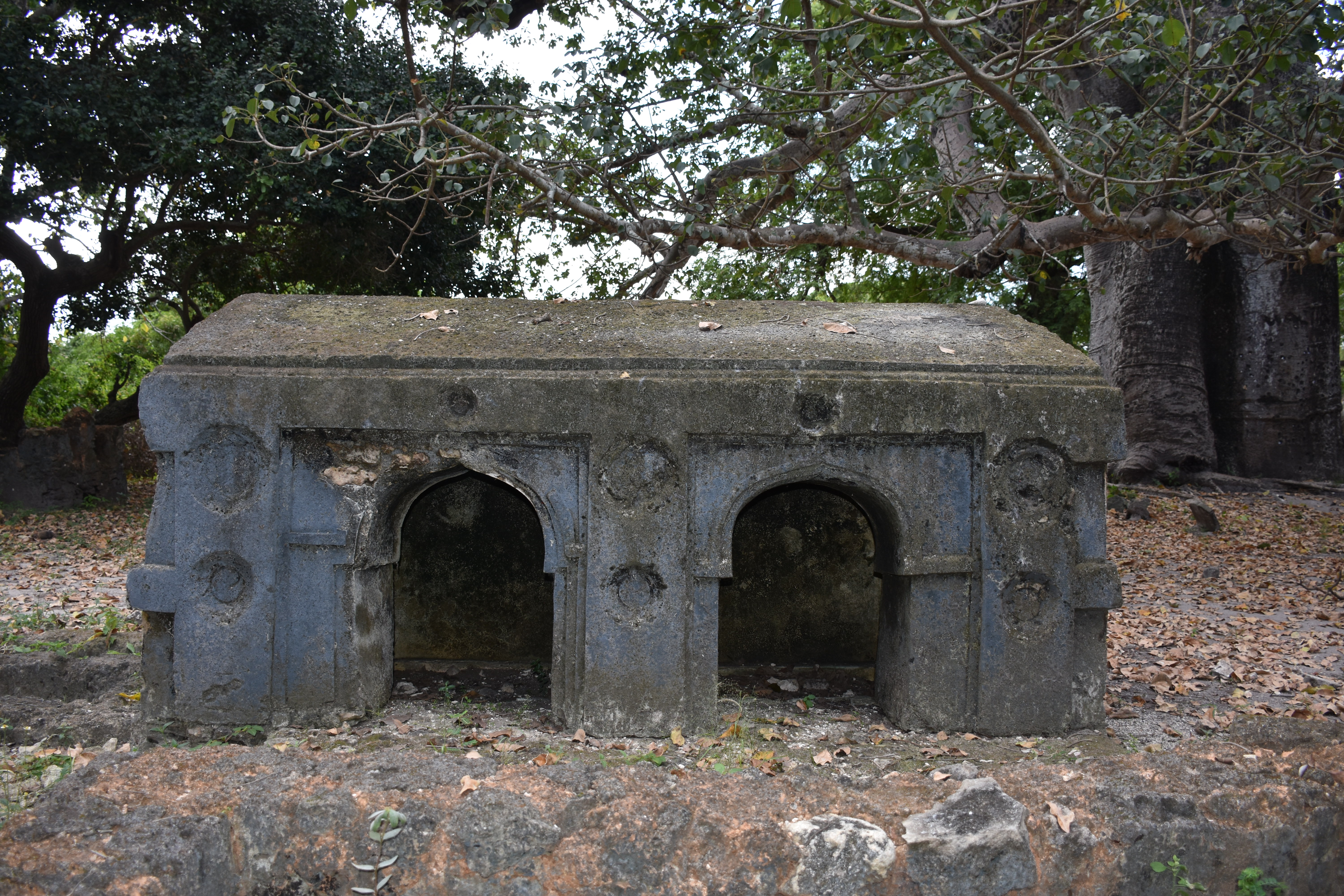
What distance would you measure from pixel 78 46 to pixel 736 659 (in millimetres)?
11181

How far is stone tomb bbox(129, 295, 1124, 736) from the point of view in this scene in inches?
185

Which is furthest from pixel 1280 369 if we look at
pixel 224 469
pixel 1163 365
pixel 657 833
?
pixel 224 469

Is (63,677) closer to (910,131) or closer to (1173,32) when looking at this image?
(1173,32)

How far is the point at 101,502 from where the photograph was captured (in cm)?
1337

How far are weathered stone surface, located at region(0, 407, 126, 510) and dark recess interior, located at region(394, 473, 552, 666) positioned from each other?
963 centimetres

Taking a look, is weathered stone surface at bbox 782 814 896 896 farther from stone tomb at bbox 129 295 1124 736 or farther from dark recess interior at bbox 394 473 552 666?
dark recess interior at bbox 394 473 552 666

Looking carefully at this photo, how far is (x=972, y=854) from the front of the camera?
3.03 m

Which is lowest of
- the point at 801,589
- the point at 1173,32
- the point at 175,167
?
the point at 801,589

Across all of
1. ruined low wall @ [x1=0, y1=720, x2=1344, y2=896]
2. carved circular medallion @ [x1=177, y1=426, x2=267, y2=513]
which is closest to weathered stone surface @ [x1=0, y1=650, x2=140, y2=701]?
carved circular medallion @ [x1=177, y1=426, x2=267, y2=513]

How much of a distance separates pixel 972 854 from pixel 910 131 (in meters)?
9.12

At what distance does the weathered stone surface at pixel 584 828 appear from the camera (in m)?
3.00

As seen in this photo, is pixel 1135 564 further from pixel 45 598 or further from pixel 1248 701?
pixel 45 598

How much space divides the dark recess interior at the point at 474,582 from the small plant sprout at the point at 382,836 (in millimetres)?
3176

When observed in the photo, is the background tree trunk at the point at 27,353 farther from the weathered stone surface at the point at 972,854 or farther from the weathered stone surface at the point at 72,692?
the weathered stone surface at the point at 972,854
